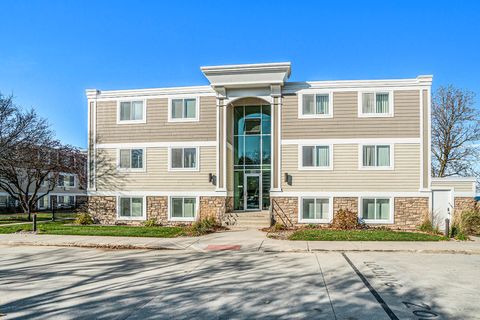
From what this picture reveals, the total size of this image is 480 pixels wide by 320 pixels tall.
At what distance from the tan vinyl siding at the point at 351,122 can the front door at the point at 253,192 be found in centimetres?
340

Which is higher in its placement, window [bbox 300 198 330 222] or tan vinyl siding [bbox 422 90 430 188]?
tan vinyl siding [bbox 422 90 430 188]

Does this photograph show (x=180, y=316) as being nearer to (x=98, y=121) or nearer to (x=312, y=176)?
(x=312, y=176)

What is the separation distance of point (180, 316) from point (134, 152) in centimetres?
1632

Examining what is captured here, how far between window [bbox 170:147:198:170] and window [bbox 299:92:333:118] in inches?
246

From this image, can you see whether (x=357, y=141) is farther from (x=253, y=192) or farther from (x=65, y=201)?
(x=65, y=201)

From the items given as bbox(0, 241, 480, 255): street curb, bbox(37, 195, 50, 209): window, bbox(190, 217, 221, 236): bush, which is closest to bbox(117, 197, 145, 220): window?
bbox(190, 217, 221, 236): bush

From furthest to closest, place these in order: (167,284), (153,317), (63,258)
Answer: (63,258) → (167,284) → (153,317)

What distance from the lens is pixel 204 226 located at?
17.6 m

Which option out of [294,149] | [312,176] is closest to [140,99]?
[294,149]

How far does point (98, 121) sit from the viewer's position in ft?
70.7

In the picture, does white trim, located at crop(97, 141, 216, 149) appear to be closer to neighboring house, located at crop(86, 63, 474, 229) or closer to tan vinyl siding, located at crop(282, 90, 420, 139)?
neighboring house, located at crop(86, 63, 474, 229)

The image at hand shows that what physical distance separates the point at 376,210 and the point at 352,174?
7.15 feet

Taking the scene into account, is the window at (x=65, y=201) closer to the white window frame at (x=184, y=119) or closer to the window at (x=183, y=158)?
the window at (x=183, y=158)

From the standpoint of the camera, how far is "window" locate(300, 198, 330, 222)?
19094 millimetres
